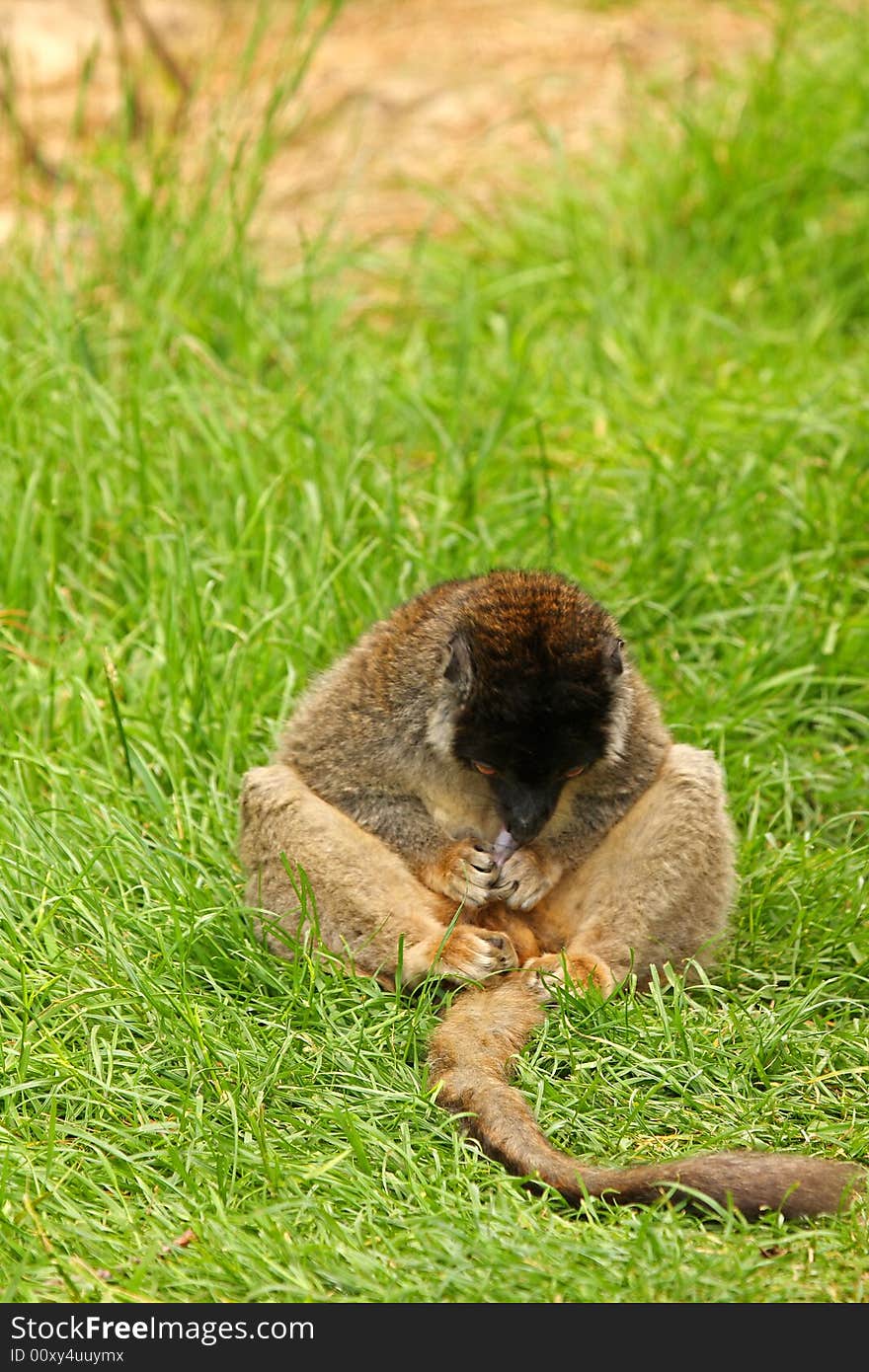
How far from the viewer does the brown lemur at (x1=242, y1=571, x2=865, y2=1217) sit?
4547mm

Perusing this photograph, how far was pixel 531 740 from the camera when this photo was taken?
179 inches

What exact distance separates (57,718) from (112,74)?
5.15m

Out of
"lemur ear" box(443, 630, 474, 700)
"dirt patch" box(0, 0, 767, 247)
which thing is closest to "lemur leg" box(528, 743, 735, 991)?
"lemur ear" box(443, 630, 474, 700)

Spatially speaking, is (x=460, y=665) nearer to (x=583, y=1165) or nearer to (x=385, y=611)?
(x=583, y=1165)

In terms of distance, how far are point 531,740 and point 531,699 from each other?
0.40 feet

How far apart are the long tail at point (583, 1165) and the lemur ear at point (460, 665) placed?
928mm

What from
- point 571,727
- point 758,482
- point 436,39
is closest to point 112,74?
point 436,39

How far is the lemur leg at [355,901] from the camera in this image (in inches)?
183

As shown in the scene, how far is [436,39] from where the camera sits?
9.93m

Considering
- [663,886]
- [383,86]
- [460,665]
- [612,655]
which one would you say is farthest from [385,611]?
[383,86]

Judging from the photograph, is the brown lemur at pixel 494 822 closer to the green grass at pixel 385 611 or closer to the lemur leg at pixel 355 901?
the lemur leg at pixel 355 901

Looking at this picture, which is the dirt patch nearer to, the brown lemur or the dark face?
the brown lemur

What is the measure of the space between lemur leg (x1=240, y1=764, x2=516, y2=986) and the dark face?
344mm

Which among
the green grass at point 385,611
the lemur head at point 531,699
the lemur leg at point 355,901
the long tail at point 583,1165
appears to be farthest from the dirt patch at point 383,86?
the long tail at point 583,1165
